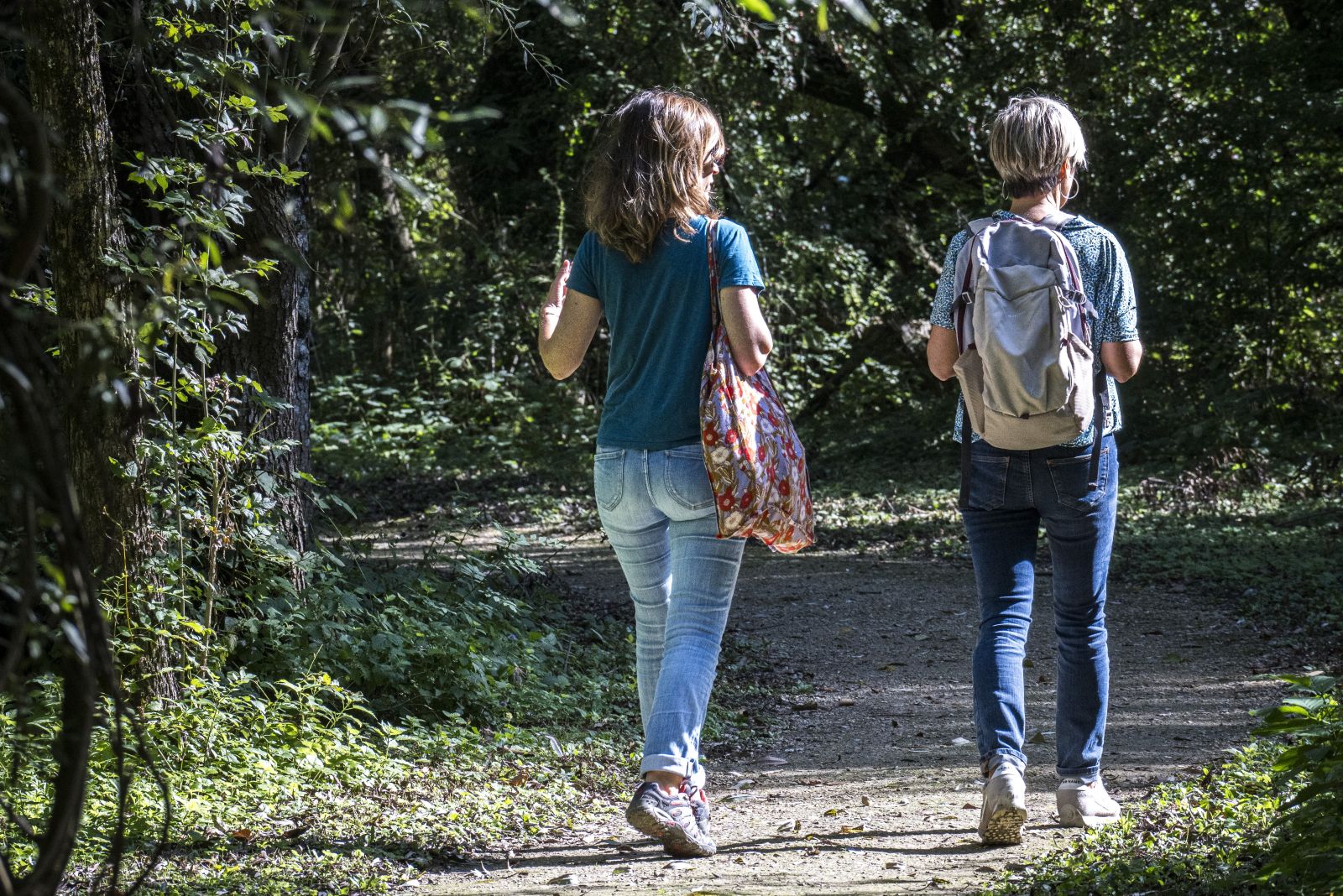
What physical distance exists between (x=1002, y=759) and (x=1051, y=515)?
0.73 m

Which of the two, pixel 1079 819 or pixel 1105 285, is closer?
pixel 1105 285

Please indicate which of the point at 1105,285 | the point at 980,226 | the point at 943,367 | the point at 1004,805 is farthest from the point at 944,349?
the point at 1004,805

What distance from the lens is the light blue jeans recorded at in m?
3.80

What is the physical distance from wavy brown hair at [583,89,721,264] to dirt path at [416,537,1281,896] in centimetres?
183

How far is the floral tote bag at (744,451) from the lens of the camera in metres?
3.72

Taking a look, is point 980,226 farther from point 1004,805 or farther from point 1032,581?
point 1004,805

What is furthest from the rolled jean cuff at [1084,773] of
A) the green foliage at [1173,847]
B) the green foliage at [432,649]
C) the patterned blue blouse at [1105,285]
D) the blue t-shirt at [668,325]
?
the green foliage at [432,649]

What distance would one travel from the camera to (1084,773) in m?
3.96

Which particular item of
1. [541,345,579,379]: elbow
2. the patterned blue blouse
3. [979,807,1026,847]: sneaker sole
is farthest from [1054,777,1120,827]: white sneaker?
[541,345,579,379]: elbow

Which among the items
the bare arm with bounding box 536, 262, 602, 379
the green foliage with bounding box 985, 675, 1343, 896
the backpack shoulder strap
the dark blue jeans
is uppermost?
the backpack shoulder strap

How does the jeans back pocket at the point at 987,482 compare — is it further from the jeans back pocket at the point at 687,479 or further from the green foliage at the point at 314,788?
the green foliage at the point at 314,788

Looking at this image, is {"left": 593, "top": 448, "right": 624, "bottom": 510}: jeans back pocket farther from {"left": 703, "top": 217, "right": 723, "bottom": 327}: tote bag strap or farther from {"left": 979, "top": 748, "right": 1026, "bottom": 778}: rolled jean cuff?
{"left": 979, "top": 748, "right": 1026, "bottom": 778}: rolled jean cuff

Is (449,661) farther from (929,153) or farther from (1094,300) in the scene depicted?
(929,153)

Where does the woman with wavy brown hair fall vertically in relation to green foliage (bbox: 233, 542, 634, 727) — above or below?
above
